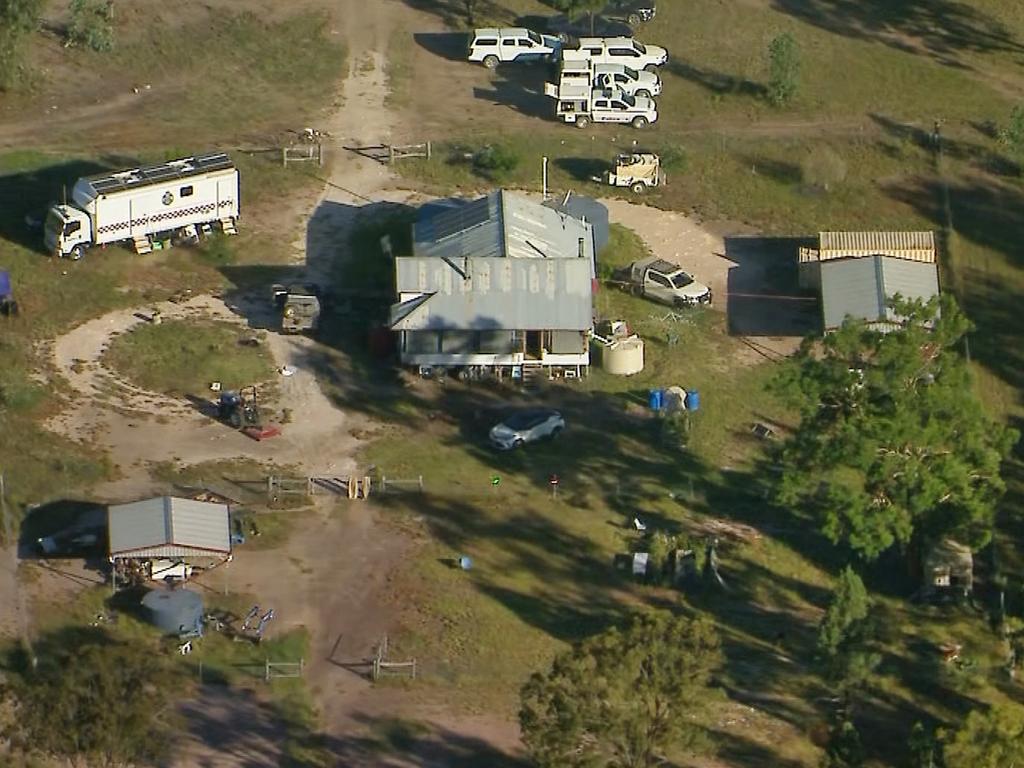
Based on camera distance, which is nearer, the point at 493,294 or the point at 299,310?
the point at 493,294

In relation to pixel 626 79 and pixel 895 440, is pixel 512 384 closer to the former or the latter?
pixel 895 440

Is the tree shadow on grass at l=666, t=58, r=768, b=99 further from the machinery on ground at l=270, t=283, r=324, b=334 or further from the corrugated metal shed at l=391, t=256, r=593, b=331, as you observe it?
the machinery on ground at l=270, t=283, r=324, b=334

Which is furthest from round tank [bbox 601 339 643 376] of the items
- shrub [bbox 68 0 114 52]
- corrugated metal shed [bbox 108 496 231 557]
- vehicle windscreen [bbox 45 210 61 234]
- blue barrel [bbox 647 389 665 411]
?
shrub [bbox 68 0 114 52]

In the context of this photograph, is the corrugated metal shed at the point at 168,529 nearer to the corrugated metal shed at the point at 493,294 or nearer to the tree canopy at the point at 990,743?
the corrugated metal shed at the point at 493,294

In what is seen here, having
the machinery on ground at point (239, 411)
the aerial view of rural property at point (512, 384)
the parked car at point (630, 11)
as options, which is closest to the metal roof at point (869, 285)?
the aerial view of rural property at point (512, 384)

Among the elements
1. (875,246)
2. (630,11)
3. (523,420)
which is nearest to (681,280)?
(875,246)
